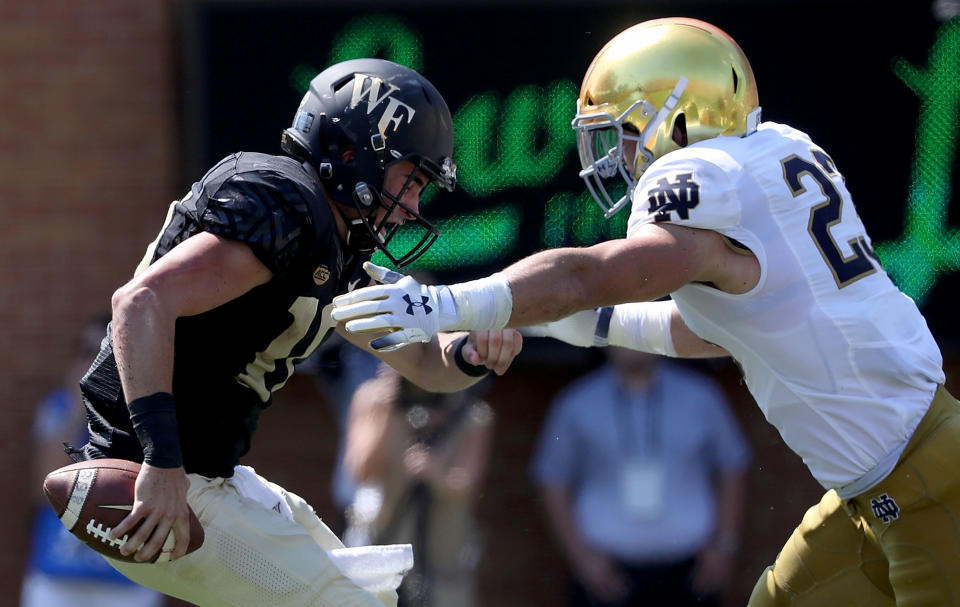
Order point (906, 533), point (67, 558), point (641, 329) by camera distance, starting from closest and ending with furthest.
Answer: point (906, 533), point (641, 329), point (67, 558)

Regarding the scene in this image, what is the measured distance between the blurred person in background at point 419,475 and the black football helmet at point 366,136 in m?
1.95

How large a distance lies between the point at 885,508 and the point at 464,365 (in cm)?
117

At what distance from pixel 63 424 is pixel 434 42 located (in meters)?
2.22

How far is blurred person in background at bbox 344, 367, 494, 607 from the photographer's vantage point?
17.5ft

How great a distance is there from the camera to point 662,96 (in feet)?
10.9

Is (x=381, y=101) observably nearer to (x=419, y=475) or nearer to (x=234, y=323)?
(x=234, y=323)

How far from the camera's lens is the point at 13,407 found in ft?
20.1

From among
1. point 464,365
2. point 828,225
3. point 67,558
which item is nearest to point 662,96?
point 828,225

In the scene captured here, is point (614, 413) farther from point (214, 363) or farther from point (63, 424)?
point (214, 363)

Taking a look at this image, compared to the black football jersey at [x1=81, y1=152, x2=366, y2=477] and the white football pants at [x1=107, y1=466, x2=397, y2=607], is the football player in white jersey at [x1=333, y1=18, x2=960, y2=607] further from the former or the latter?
the white football pants at [x1=107, y1=466, x2=397, y2=607]

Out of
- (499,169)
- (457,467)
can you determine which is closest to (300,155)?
(499,169)

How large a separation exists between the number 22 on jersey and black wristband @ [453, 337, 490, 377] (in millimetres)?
996

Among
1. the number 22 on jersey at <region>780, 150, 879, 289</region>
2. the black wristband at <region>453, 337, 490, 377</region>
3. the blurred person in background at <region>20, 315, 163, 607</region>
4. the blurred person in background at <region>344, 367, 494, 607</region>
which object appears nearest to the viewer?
the number 22 on jersey at <region>780, 150, 879, 289</region>

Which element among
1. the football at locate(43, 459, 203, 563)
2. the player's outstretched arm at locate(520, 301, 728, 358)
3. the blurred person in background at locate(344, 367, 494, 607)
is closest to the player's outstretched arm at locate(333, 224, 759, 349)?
the football at locate(43, 459, 203, 563)
